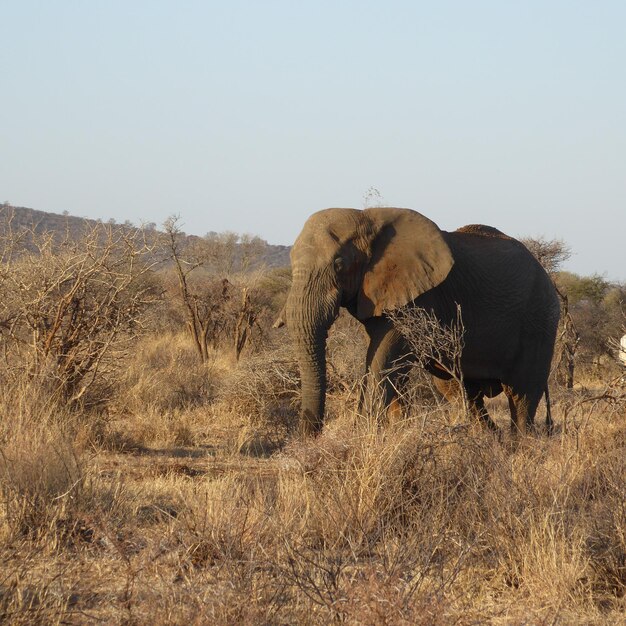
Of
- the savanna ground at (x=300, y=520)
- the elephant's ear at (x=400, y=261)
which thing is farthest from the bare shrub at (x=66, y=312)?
the elephant's ear at (x=400, y=261)

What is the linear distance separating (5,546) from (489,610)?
2459mm

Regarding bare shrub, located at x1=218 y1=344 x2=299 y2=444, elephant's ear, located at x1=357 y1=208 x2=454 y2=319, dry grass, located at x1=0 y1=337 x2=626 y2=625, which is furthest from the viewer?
bare shrub, located at x1=218 y1=344 x2=299 y2=444

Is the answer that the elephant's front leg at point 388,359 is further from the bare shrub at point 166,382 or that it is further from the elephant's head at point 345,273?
the bare shrub at point 166,382

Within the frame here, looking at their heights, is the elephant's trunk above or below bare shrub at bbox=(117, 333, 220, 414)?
above

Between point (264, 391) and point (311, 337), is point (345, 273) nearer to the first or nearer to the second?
point (311, 337)

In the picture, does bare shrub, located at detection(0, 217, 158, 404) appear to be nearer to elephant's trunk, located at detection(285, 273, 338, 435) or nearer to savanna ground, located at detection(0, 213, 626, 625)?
savanna ground, located at detection(0, 213, 626, 625)

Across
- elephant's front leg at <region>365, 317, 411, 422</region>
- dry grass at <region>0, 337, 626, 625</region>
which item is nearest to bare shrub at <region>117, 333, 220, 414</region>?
elephant's front leg at <region>365, 317, 411, 422</region>

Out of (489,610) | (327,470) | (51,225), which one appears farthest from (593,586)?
(51,225)

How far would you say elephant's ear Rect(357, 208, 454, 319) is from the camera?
9891mm

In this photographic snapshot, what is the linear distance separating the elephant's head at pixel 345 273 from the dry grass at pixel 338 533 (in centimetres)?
179

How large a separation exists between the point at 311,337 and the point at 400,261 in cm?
107

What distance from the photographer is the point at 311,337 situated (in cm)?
974

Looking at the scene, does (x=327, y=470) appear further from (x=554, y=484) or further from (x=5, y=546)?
(x=5, y=546)

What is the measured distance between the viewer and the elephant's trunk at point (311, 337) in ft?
31.8
